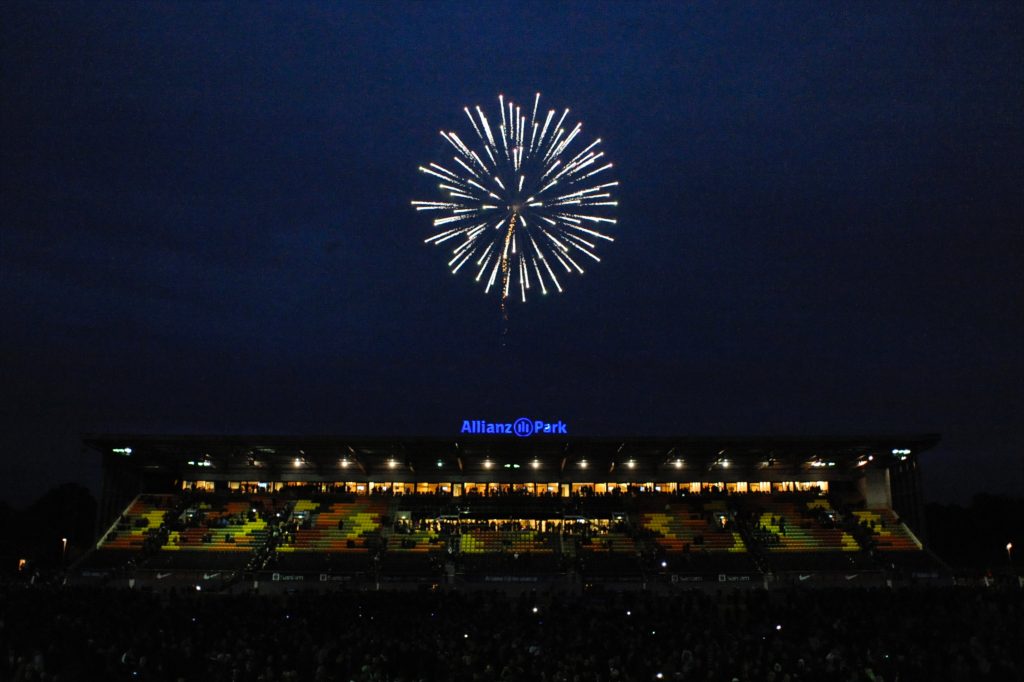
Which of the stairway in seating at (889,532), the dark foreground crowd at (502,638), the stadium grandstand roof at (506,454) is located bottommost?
the dark foreground crowd at (502,638)

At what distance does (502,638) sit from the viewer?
26969mm

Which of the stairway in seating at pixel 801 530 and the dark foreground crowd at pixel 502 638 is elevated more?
the stairway in seating at pixel 801 530

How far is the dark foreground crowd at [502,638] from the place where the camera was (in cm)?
2264

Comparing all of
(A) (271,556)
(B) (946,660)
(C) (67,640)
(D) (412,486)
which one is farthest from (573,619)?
(D) (412,486)

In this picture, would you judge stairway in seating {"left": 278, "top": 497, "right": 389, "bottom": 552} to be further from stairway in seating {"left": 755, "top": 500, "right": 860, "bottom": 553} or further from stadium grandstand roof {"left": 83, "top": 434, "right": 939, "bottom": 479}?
stairway in seating {"left": 755, "top": 500, "right": 860, "bottom": 553}

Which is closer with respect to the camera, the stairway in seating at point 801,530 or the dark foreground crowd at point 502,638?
the dark foreground crowd at point 502,638

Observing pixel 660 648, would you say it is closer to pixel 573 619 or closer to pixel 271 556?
pixel 573 619

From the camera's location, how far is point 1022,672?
22.8m

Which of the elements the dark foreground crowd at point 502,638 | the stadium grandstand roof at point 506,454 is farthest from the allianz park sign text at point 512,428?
the dark foreground crowd at point 502,638

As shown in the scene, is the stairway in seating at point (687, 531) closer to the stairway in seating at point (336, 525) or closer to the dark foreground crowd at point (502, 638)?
the dark foreground crowd at point (502, 638)

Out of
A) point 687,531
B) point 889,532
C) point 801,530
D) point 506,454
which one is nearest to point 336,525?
point 506,454

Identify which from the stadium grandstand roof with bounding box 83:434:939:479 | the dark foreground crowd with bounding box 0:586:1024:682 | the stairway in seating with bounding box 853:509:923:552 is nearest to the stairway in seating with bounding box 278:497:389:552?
the stadium grandstand roof with bounding box 83:434:939:479

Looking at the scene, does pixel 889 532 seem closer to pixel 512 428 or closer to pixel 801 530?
pixel 801 530

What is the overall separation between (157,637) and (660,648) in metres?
16.0
